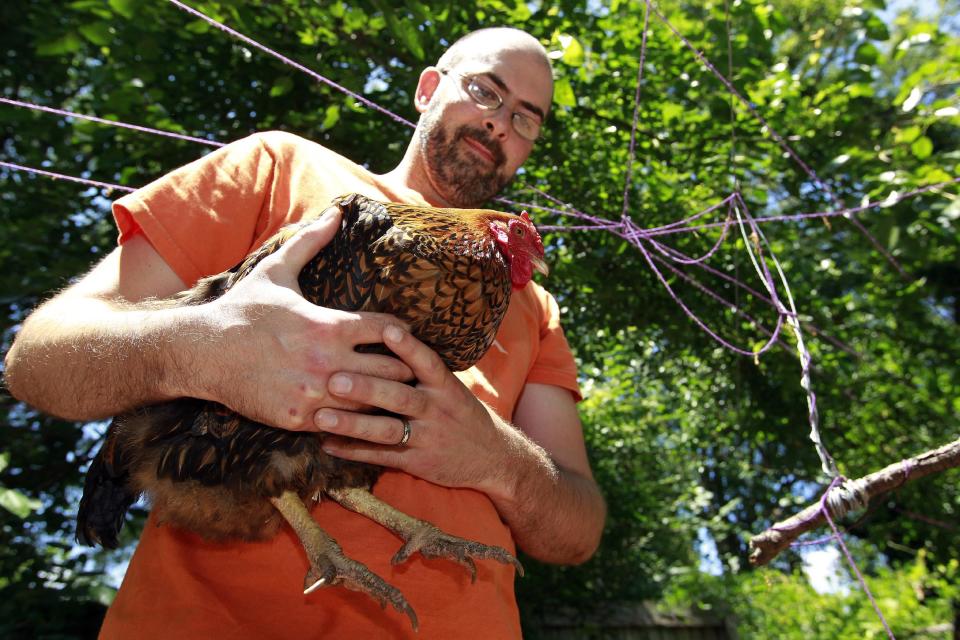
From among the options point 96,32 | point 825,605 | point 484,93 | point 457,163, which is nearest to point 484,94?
point 484,93

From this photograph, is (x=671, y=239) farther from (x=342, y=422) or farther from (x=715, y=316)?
(x=342, y=422)

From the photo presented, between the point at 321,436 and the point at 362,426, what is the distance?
0.42 ft

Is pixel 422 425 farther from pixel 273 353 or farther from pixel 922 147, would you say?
pixel 922 147

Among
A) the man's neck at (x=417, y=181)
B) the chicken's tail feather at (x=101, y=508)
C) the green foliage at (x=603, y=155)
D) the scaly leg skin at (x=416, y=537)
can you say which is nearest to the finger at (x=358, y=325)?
the scaly leg skin at (x=416, y=537)

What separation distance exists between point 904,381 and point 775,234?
1.27 metres

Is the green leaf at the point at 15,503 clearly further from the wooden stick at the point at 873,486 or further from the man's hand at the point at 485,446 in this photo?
the wooden stick at the point at 873,486

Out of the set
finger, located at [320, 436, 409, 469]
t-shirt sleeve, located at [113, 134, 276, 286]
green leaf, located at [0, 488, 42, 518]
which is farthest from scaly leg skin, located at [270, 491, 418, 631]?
green leaf, located at [0, 488, 42, 518]

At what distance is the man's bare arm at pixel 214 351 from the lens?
1112 millimetres

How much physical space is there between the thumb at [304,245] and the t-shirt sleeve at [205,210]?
0.93 feet

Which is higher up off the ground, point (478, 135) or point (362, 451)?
point (478, 135)

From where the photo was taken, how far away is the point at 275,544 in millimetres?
1309

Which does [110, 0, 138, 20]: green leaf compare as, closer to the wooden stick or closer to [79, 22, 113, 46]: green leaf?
[79, 22, 113, 46]: green leaf

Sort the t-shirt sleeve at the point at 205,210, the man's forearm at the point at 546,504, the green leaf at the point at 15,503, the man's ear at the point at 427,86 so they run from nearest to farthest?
the t-shirt sleeve at the point at 205,210 < the man's forearm at the point at 546,504 < the man's ear at the point at 427,86 < the green leaf at the point at 15,503

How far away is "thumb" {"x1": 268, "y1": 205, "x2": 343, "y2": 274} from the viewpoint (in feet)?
3.93
